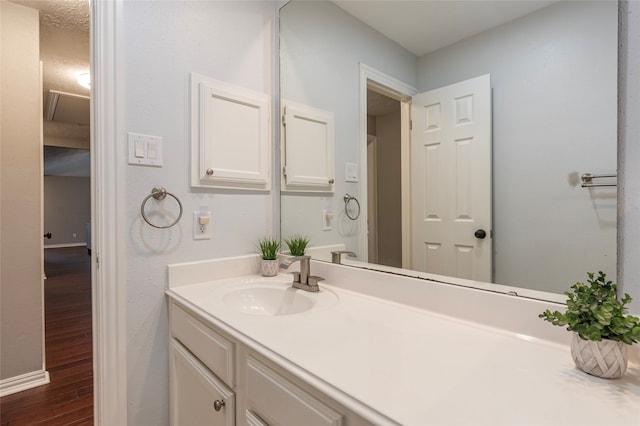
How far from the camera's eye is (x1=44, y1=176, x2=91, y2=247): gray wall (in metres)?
8.34

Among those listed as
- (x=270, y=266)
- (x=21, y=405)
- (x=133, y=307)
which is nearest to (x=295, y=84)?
(x=270, y=266)

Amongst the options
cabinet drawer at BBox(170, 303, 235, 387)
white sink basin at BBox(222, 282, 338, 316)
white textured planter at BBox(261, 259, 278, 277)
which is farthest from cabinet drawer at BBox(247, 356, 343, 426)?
white textured planter at BBox(261, 259, 278, 277)

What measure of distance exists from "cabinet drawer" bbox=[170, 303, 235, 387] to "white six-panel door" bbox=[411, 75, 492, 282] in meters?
0.64

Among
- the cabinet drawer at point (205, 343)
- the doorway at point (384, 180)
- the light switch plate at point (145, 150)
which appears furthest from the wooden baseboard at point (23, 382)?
the doorway at point (384, 180)

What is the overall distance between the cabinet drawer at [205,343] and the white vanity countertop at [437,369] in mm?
65

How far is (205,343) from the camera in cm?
94

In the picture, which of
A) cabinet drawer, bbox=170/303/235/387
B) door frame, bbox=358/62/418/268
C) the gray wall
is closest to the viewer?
cabinet drawer, bbox=170/303/235/387

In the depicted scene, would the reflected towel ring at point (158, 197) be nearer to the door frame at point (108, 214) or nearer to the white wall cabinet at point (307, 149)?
the door frame at point (108, 214)

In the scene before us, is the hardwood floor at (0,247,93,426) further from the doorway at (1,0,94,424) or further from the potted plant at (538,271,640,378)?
the potted plant at (538,271,640,378)

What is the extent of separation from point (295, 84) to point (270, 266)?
0.90 meters

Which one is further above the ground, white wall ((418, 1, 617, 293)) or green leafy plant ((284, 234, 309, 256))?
white wall ((418, 1, 617, 293))

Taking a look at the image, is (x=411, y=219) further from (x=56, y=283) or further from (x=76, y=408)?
(x=56, y=283)

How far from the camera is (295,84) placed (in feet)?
5.05

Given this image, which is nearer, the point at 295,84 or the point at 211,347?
the point at 211,347
